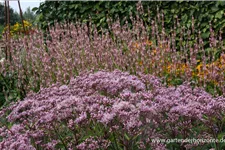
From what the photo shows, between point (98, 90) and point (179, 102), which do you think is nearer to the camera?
point (179, 102)

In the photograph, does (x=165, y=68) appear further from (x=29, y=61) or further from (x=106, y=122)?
(x=106, y=122)

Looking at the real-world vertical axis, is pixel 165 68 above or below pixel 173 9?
below

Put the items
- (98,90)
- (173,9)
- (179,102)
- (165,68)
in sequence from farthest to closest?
(173,9)
(165,68)
(98,90)
(179,102)

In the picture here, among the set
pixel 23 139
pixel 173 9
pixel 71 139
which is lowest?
pixel 71 139

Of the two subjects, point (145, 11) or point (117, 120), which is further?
point (145, 11)

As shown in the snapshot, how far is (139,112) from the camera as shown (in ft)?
7.06

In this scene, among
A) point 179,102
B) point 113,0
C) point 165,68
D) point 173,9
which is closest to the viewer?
point 179,102

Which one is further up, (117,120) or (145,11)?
(145,11)

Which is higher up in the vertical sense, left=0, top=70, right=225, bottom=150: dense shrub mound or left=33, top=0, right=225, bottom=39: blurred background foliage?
left=33, top=0, right=225, bottom=39: blurred background foliage

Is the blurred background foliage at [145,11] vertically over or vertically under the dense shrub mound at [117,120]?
over

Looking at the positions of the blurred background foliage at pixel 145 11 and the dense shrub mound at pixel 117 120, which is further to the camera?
the blurred background foliage at pixel 145 11

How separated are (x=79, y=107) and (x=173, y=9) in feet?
16.1

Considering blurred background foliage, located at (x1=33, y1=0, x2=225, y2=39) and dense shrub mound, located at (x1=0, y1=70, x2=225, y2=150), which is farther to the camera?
blurred background foliage, located at (x1=33, y1=0, x2=225, y2=39)

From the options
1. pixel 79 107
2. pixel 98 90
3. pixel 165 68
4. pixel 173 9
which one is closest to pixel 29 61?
pixel 165 68
